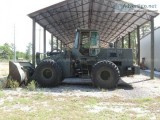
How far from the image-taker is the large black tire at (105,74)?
1299 cm

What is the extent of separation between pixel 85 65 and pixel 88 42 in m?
1.17

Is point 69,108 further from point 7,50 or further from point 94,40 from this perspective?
point 7,50

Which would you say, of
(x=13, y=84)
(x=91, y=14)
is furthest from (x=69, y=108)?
(x=91, y=14)

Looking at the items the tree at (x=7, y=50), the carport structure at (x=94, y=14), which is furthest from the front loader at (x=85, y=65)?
the tree at (x=7, y=50)

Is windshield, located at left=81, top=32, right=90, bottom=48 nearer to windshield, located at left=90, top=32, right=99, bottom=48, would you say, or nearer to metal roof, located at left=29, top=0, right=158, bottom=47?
windshield, located at left=90, top=32, right=99, bottom=48

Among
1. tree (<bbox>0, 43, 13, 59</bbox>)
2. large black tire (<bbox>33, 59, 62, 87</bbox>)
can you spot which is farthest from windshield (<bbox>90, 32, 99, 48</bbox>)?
tree (<bbox>0, 43, 13, 59</bbox>)

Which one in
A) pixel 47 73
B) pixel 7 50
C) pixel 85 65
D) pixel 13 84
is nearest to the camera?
pixel 13 84

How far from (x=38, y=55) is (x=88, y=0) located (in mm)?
4773

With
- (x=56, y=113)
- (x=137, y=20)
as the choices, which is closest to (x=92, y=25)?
(x=137, y=20)

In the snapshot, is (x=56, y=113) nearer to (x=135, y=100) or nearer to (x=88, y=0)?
(x=135, y=100)

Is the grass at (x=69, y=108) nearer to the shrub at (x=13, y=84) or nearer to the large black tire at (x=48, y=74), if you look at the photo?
the shrub at (x=13, y=84)

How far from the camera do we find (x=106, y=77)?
518 inches

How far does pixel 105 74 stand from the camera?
1312 centimetres

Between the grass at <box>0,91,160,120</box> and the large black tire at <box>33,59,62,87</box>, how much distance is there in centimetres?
343
